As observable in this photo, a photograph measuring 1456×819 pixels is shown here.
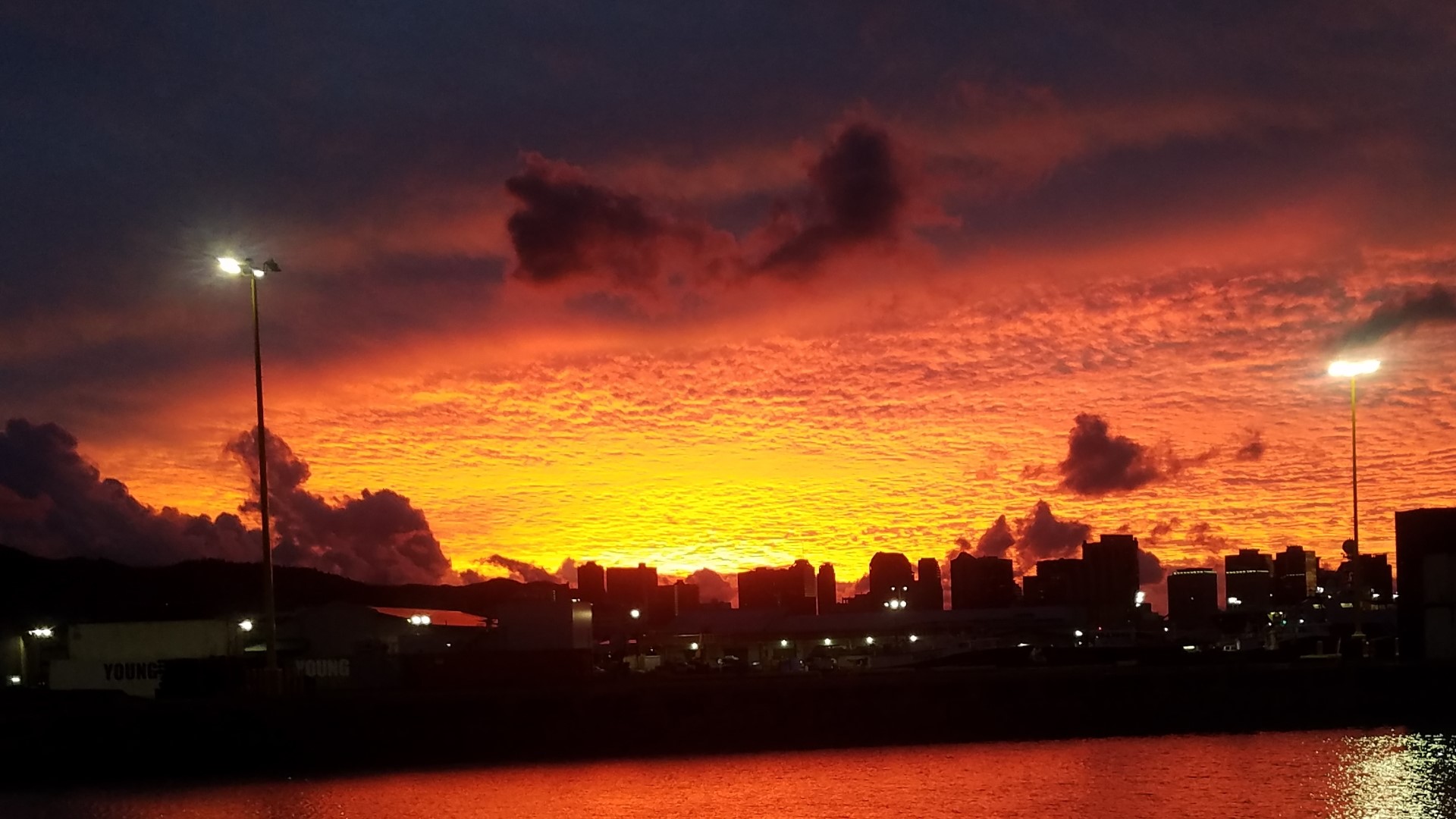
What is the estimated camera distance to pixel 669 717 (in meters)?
55.2

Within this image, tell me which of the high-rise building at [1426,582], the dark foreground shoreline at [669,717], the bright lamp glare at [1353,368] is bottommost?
the dark foreground shoreline at [669,717]

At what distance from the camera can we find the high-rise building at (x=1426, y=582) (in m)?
67.1

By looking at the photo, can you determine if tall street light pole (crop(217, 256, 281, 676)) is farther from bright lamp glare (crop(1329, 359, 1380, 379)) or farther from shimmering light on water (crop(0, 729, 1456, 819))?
bright lamp glare (crop(1329, 359, 1380, 379))

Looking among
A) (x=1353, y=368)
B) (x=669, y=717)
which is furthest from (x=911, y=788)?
(x=1353, y=368)

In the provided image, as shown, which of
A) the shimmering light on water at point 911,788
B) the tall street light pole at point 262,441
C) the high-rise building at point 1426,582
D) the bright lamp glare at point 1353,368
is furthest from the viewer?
the bright lamp glare at point 1353,368

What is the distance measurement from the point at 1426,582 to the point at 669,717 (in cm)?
4034

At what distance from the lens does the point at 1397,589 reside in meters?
70.8

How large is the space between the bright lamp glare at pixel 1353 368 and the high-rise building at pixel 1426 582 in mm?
8247

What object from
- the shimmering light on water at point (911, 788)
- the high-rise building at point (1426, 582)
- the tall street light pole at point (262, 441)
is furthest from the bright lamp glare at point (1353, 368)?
the tall street light pole at point (262, 441)

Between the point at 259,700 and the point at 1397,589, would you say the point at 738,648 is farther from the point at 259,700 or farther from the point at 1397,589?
the point at 259,700

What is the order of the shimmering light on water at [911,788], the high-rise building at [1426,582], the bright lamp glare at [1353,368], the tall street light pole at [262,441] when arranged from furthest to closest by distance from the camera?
the bright lamp glare at [1353,368] < the high-rise building at [1426,582] < the tall street light pole at [262,441] < the shimmering light on water at [911,788]

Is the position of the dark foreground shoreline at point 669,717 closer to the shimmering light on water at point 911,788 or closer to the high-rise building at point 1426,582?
the shimmering light on water at point 911,788

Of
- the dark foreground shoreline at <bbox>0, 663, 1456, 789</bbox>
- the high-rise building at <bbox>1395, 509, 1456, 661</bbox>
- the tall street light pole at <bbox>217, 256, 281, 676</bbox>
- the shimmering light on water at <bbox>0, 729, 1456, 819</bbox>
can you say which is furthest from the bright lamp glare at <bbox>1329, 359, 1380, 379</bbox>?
the tall street light pole at <bbox>217, 256, 281, 676</bbox>

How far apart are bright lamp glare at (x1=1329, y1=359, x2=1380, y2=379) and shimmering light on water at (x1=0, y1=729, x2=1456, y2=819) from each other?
23.5 meters
